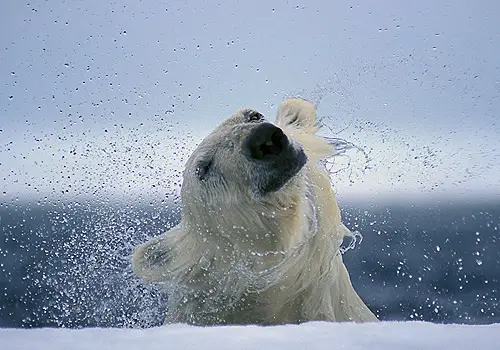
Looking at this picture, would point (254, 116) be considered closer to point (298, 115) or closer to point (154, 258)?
point (298, 115)

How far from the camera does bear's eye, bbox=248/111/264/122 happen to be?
295 cm

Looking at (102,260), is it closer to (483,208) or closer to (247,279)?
(247,279)

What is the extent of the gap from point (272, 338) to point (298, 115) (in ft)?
6.87

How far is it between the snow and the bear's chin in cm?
113

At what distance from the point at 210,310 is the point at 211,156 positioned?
77cm

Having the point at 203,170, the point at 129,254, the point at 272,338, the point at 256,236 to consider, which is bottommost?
the point at 129,254

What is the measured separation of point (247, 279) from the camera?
3072mm

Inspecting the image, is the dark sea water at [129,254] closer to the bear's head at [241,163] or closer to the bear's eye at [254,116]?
the bear's head at [241,163]

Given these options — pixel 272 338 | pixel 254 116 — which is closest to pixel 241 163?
pixel 254 116

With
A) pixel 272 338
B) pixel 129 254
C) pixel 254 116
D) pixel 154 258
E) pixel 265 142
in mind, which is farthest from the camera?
pixel 129 254

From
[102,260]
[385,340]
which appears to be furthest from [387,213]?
[385,340]

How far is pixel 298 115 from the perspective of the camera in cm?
340

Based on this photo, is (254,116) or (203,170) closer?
(203,170)

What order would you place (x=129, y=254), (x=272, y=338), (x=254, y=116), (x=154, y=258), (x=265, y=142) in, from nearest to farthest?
1. (x=272, y=338)
2. (x=265, y=142)
3. (x=254, y=116)
4. (x=154, y=258)
5. (x=129, y=254)
